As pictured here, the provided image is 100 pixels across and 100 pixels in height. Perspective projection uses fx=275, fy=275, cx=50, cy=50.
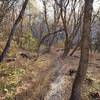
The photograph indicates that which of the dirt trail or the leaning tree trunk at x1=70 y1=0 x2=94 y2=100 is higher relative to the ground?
the leaning tree trunk at x1=70 y1=0 x2=94 y2=100

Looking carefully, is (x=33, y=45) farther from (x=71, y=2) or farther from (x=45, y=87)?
(x=45, y=87)

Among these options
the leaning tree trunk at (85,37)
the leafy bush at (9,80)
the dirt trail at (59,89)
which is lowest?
the dirt trail at (59,89)

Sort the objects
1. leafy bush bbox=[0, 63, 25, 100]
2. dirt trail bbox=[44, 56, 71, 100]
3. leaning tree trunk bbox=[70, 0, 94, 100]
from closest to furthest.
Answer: leaning tree trunk bbox=[70, 0, 94, 100] < leafy bush bbox=[0, 63, 25, 100] < dirt trail bbox=[44, 56, 71, 100]

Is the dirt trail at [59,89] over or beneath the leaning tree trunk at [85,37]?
beneath

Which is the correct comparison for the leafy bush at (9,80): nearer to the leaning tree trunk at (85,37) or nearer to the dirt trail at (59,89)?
the dirt trail at (59,89)

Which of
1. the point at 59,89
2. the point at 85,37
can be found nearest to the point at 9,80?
the point at 59,89

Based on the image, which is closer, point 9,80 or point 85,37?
point 85,37

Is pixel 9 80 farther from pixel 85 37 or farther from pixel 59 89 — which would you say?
pixel 85 37

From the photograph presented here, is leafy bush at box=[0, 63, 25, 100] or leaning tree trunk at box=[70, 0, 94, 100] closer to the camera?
leaning tree trunk at box=[70, 0, 94, 100]

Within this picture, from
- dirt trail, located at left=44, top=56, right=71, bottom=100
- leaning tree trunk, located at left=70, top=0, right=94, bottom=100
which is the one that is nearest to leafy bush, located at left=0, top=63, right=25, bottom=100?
dirt trail, located at left=44, top=56, right=71, bottom=100

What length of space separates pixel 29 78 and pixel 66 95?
329 centimetres

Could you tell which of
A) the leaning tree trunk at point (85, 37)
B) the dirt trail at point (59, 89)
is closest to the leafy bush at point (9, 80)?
the dirt trail at point (59, 89)

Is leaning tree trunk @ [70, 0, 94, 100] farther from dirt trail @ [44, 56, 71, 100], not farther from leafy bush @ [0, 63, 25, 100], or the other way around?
leafy bush @ [0, 63, 25, 100]

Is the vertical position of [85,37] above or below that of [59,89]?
above
